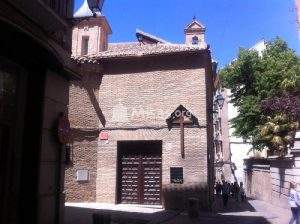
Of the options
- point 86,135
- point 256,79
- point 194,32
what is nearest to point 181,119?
point 86,135

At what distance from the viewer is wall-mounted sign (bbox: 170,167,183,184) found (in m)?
16.9

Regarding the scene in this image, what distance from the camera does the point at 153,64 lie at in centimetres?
1831

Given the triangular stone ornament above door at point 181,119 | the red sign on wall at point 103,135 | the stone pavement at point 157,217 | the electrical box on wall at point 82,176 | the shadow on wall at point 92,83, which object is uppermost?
the shadow on wall at point 92,83

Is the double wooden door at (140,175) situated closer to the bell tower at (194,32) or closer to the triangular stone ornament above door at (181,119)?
the triangular stone ornament above door at (181,119)

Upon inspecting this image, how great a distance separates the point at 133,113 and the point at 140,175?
8.59 ft

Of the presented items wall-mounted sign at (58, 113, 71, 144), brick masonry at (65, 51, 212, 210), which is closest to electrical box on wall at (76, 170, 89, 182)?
brick masonry at (65, 51, 212, 210)

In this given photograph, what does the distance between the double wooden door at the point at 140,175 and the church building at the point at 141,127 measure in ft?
0.14

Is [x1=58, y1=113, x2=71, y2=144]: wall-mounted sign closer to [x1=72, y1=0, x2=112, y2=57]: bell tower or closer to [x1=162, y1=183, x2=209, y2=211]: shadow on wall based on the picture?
[x1=162, y1=183, x2=209, y2=211]: shadow on wall

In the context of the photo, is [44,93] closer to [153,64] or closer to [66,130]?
[66,130]

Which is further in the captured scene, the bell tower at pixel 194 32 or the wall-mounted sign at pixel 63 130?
the bell tower at pixel 194 32

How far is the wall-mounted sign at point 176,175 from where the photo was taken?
1692 centimetres

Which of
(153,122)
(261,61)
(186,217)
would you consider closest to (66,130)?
(186,217)

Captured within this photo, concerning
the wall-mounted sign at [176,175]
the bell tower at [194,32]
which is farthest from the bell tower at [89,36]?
the wall-mounted sign at [176,175]

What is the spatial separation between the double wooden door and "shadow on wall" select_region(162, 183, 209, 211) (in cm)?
71
